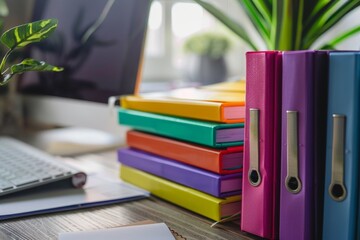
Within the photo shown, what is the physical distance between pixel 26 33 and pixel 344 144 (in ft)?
1.20

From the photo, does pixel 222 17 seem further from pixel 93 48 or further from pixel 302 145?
pixel 93 48

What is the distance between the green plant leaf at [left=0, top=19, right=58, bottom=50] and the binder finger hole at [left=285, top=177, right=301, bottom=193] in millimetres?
317

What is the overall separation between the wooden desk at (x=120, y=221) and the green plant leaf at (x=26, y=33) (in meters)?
0.22

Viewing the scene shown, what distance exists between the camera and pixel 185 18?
1.70 metres

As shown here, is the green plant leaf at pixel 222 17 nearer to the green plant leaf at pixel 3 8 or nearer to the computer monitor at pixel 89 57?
the computer monitor at pixel 89 57

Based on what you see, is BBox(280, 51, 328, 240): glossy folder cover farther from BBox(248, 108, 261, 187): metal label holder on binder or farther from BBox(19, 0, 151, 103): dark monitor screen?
BBox(19, 0, 151, 103): dark monitor screen

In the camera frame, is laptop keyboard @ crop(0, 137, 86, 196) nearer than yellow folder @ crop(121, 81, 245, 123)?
No

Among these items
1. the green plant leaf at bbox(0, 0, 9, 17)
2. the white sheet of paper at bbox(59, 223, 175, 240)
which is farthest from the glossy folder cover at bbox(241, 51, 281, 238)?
the green plant leaf at bbox(0, 0, 9, 17)

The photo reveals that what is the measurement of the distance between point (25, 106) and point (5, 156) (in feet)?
1.95

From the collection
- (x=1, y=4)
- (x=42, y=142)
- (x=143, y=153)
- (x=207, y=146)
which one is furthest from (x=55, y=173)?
(x=1, y=4)

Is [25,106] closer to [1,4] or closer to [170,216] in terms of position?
[1,4]

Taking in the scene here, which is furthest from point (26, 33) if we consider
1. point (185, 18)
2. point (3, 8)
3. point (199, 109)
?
point (185, 18)

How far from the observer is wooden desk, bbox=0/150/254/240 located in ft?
1.76

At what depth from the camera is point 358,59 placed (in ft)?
1.38
